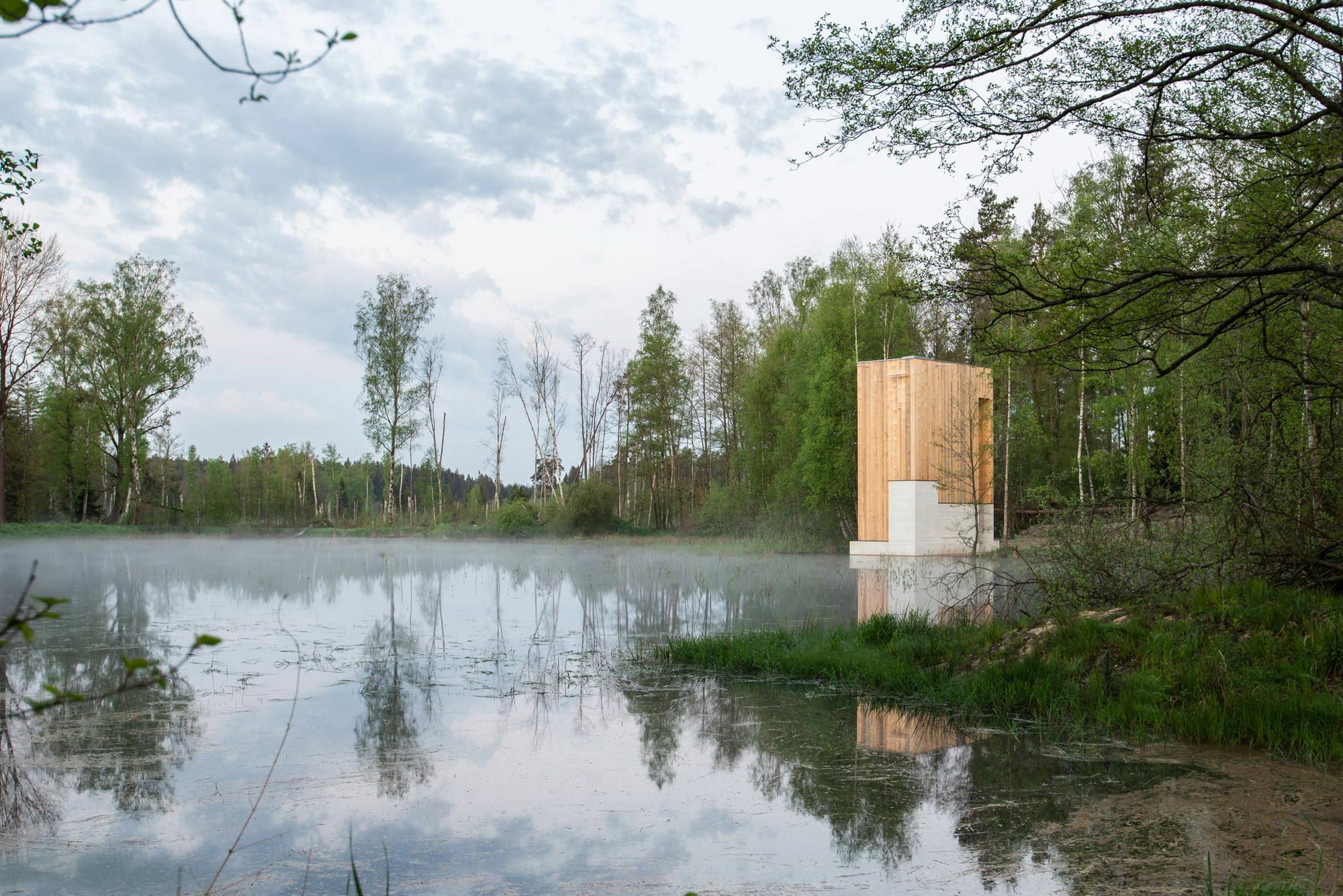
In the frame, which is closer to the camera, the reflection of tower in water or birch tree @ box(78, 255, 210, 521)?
the reflection of tower in water

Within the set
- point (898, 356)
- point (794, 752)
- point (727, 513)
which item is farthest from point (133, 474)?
point (794, 752)

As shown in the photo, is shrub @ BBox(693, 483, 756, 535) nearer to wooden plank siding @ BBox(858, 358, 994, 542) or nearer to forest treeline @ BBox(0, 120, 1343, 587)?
forest treeline @ BBox(0, 120, 1343, 587)

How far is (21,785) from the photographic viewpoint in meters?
4.65

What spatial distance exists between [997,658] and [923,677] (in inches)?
23.5

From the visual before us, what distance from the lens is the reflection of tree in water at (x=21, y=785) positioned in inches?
164

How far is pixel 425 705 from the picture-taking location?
6680 millimetres

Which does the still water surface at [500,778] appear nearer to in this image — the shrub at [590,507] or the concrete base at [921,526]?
the concrete base at [921,526]

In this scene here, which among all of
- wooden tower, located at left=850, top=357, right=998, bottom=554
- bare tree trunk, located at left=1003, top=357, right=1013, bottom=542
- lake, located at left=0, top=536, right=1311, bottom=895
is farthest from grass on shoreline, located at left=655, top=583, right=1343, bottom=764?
bare tree trunk, located at left=1003, top=357, right=1013, bottom=542

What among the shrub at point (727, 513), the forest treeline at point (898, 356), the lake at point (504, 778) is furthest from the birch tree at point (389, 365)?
the lake at point (504, 778)

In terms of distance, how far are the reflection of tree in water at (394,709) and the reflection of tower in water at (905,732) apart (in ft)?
8.57

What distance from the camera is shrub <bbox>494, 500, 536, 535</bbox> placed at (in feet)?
112

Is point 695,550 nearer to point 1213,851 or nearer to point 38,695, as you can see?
point 38,695

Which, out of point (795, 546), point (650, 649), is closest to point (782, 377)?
point (795, 546)

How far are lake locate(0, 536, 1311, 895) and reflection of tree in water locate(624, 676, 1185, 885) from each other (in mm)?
20
